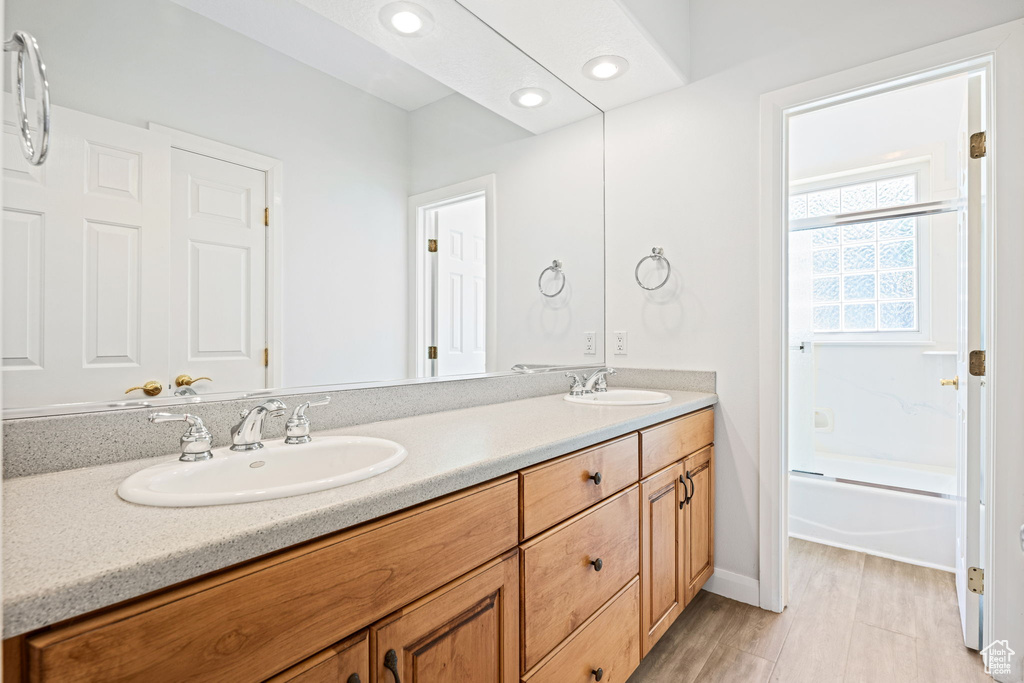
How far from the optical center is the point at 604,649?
1.36 metres

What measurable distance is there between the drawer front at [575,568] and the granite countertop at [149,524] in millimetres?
217

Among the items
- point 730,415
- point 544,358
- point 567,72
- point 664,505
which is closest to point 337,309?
point 544,358

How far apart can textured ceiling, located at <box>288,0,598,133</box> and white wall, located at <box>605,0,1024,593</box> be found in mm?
470

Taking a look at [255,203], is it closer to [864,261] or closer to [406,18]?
[406,18]

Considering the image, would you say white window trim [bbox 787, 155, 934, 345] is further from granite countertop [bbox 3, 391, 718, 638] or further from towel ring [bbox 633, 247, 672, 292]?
granite countertop [bbox 3, 391, 718, 638]

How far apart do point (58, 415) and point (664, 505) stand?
1.55m

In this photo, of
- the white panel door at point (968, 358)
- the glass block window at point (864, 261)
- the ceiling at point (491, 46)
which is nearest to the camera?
the ceiling at point (491, 46)

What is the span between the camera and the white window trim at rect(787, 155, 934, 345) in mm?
3119

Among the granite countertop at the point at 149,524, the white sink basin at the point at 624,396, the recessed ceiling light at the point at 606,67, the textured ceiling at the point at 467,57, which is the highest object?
the recessed ceiling light at the point at 606,67

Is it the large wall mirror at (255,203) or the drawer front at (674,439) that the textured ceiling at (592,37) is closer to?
the large wall mirror at (255,203)

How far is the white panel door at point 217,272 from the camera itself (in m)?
1.08

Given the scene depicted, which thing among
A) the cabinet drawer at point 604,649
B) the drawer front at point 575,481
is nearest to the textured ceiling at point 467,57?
the drawer front at point 575,481

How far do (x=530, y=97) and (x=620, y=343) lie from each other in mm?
1122

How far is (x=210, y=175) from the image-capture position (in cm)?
112
